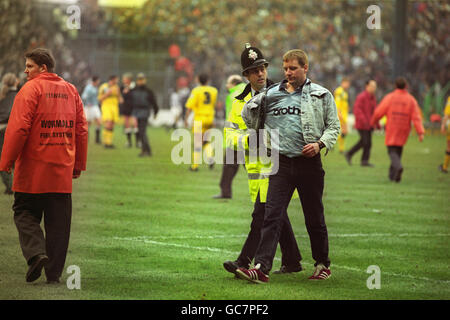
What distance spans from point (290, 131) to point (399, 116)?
11.3m

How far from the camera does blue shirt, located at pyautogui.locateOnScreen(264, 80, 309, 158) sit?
836cm

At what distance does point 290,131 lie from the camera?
8375 millimetres

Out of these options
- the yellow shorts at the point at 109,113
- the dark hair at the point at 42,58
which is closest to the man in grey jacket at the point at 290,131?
the dark hair at the point at 42,58

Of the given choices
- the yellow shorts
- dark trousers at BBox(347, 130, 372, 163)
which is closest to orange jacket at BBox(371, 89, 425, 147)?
dark trousers at BBox(347, 130, 372, 163)

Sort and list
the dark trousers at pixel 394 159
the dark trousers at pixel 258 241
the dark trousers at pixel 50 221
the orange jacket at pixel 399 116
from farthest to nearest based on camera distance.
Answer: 1. the orange jacket at pixel 399 116
2. the dark trousers at pixel 394 159
3. the dark trousers at pixel 258 241
4. the dark trousers at pixel 50 221

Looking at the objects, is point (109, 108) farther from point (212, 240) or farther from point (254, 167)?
point (254, 167)

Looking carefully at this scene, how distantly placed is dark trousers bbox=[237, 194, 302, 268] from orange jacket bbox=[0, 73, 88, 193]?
166 cm

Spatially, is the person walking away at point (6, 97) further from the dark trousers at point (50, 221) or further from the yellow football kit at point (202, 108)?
the yellow football kit at point (202, 108)

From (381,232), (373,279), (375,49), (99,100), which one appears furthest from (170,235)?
(375,49)

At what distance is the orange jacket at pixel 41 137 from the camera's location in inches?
328

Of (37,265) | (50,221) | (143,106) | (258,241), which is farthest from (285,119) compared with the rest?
(143,106)
